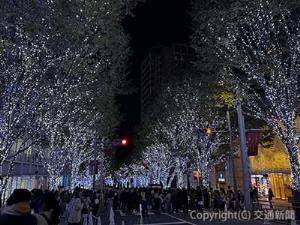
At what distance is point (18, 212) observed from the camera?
3285 millimetres

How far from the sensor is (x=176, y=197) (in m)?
22.2

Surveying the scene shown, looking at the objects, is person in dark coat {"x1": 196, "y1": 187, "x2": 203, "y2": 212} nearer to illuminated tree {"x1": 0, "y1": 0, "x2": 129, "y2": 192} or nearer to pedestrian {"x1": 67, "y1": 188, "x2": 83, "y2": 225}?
illuminated tree {"x1": 0, "y1": 0, "x2": 129, "y2": 192}

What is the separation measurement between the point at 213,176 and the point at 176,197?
68.7ft

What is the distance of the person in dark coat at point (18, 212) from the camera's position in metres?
3.18

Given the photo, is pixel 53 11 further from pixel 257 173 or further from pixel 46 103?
pixel 257 173

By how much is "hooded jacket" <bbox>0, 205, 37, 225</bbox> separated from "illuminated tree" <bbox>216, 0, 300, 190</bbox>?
501 inches

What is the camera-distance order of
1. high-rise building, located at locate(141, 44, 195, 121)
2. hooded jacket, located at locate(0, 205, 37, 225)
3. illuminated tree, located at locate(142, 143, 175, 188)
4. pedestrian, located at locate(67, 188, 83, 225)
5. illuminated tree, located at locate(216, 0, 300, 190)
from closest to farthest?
hooded jacket, located at locate(0, 205, 37, 225), pedestrian, located at locate(67, 188, 83, 225), illuminated tree, located at locate(216, 0, 300, 190), illuminated tree, located at locate(142, 143, 175, 188), high-rise building, located at locate(141, 44, 195, 121)

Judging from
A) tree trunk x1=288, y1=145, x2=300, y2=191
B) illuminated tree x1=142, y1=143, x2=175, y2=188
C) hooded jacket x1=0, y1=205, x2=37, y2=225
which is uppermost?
illuminated tree x1=142, y1=143, x2=175, y2=188

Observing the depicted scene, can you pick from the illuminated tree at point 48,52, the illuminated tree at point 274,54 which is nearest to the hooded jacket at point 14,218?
the illuminated tree at point 48,52

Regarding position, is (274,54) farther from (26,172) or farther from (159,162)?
(159,162)

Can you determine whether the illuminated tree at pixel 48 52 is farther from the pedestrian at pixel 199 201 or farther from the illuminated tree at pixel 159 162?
the illuminated tree at pixel 159 162

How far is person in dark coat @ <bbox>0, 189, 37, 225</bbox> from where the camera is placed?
318 cm

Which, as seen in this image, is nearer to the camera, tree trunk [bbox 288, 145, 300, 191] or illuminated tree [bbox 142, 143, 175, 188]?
tree trunk [bbox 288, 145, 300, 191]

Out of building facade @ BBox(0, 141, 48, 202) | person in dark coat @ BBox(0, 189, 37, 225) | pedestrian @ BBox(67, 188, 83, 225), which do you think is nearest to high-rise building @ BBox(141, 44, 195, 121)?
building facade @ BBox(0, 141, 48, 202)
